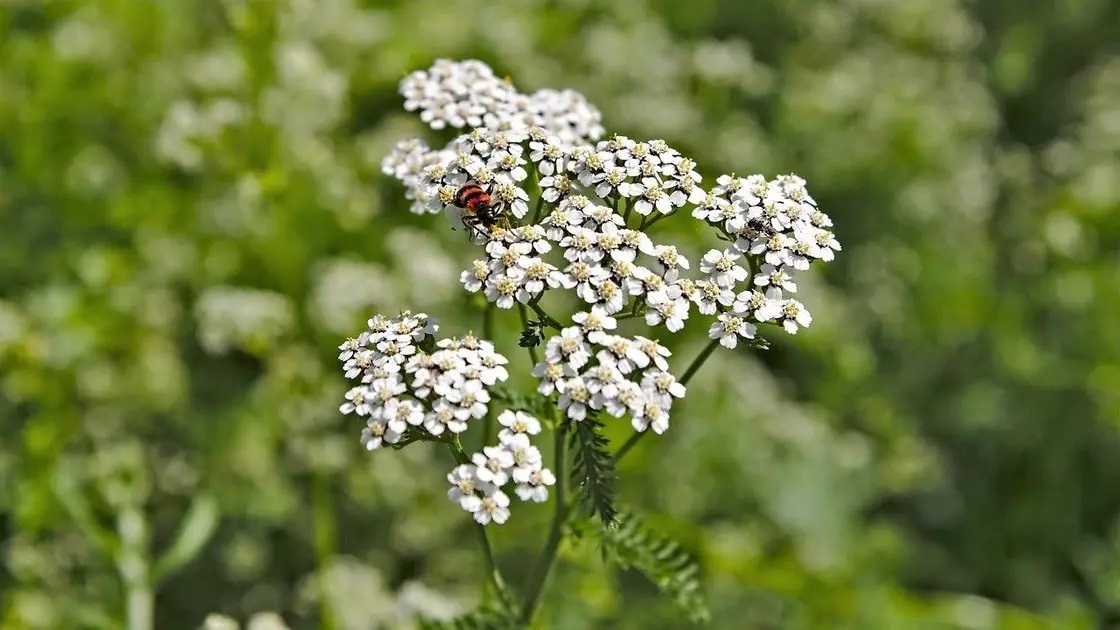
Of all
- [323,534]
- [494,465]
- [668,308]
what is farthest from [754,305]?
[323,534]

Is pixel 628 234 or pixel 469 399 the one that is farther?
pixel 628 234

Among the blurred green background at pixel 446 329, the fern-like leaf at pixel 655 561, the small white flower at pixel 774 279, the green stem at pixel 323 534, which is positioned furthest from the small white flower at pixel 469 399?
the green stem at pixel 323 534

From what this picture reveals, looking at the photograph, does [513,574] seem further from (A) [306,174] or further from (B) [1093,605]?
(B) [1093,605]

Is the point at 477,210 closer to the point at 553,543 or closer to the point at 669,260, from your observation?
the point at 669,260

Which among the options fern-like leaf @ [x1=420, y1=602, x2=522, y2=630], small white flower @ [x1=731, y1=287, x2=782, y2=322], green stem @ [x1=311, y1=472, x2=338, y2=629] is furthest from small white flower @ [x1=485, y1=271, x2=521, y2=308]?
green stem @ [x1=311, y1=472, x2=338, y2=629]

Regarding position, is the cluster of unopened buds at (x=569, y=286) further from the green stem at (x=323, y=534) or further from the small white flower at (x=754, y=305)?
the green stem at (x=323, y=534)

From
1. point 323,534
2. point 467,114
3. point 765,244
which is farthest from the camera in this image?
point 323,534
